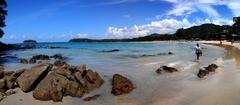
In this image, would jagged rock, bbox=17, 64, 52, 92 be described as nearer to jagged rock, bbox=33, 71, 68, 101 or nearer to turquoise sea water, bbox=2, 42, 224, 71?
jagged rock, bbox=33, 71, 68, 101

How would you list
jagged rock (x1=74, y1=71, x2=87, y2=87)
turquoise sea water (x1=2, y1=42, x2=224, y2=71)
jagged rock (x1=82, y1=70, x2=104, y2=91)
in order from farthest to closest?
1. turquoise sea water (x1=2, y1=42, x2=224, y2=71)
2. jagged rock (x1=82, y1=70, x2=104, y2=91)
3. jagged rock (x1=74, y1=71, x2=87, y2=87)

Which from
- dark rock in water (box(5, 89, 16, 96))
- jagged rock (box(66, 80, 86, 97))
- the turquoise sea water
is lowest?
the turquoise sea water

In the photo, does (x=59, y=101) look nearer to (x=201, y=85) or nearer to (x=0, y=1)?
(x=201, y=85)

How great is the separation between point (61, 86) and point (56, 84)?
252 mm

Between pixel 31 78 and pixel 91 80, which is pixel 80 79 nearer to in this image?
pixel 91 80

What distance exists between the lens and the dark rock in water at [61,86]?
1236cm

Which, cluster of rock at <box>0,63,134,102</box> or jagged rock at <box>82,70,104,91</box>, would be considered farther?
jagged rock at <box>82,70,104,91</box>

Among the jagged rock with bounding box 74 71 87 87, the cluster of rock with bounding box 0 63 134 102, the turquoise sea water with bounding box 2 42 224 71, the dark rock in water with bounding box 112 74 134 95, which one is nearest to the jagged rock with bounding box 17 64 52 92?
the cluster of rock with bounding box 0 63 134 102

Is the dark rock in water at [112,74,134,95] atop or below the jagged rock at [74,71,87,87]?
below

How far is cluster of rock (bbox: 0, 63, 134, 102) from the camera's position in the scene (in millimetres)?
12523

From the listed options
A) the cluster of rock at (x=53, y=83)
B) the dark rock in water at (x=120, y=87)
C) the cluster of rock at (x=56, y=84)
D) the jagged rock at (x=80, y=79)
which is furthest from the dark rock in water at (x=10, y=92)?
the dark rock in water at (x=120, y=87)

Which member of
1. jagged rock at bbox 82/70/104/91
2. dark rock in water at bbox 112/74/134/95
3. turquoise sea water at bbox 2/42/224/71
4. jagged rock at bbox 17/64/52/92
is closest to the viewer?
dark rock in water at bbox 112/74/134/95

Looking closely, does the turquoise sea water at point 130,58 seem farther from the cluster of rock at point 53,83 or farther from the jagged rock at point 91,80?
the cluster of rock at point 53,83

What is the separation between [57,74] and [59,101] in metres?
1.74
